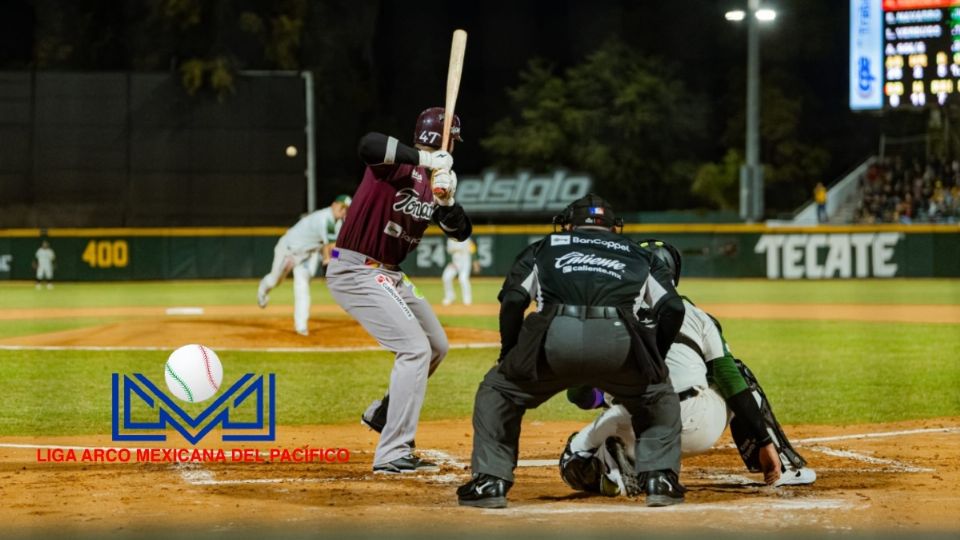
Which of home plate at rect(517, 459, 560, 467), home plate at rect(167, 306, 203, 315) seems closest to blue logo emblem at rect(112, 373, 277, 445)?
home plate at rect(517, 459, 560, 467)

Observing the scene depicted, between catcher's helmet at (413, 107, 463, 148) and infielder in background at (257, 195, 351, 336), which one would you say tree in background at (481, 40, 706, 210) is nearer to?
infielder in background at (257, 195, 351, 336)

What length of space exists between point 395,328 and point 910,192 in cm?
3242

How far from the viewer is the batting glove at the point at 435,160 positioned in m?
6.17

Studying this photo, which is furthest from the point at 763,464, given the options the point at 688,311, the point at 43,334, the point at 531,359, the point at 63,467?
the point at 43,334

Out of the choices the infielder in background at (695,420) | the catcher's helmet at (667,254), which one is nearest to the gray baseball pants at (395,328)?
the infielder in background at (695,420)

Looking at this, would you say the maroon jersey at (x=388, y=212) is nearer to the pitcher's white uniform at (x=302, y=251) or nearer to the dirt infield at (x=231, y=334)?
the pitcher's white uniform at (x=302, y=251)

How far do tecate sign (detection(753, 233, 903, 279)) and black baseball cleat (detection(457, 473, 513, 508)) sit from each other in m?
28.6

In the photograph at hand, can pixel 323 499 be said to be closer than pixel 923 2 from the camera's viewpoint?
Yes

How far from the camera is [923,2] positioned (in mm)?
25250

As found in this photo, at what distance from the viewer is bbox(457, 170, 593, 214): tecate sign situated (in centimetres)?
3766

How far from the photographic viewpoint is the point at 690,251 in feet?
111

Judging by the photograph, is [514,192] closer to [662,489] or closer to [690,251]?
[690,251]

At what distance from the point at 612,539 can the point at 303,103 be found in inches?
1023

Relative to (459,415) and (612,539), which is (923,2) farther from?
(612,539)
